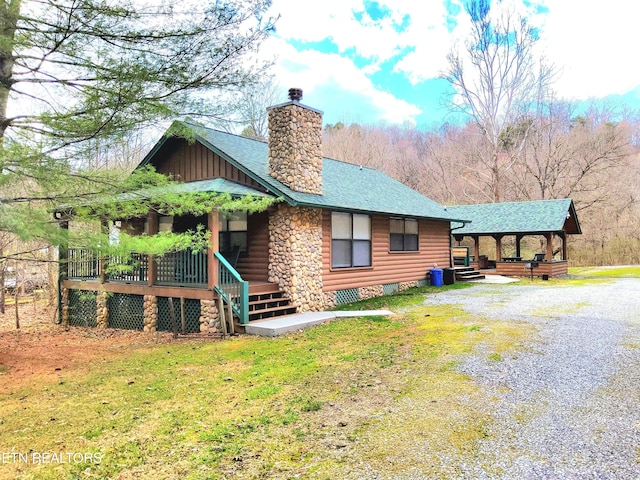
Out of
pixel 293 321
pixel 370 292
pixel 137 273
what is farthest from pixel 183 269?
pixel 370 292

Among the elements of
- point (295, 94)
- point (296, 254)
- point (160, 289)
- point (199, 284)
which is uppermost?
point (295, 94)

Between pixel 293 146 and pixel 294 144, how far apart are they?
2.4 inches

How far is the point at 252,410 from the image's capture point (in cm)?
487

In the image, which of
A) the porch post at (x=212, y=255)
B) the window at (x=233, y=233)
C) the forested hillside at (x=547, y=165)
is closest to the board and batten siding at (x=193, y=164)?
the window at (x=233, y=233)

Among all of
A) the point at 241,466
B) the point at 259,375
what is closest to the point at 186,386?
the point at 259,375

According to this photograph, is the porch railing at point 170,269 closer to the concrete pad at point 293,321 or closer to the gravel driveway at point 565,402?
the concrete pad at point 293,321

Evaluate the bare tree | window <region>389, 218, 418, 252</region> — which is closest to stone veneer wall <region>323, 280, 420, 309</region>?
window <region>389, 218, 418, 252</region>

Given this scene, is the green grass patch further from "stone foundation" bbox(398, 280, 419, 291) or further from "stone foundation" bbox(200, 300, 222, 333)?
"stone foundation" bbox(200, 300, 222, 333)

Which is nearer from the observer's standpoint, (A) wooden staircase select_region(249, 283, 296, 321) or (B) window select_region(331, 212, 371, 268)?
(A) wooden staircase select_region(249, 283, 296, 321)

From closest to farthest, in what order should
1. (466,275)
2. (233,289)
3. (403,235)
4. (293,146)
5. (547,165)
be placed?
1. (233,289)
2. (293,146)
3. (403,235)
4. (466,275)
5. (547,165)

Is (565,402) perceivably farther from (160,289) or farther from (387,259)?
(387,259)

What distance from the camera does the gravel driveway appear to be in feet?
11.3

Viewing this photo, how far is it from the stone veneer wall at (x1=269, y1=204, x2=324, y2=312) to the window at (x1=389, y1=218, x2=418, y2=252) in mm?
4184

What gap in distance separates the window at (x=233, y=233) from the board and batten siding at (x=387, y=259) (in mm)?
2120
